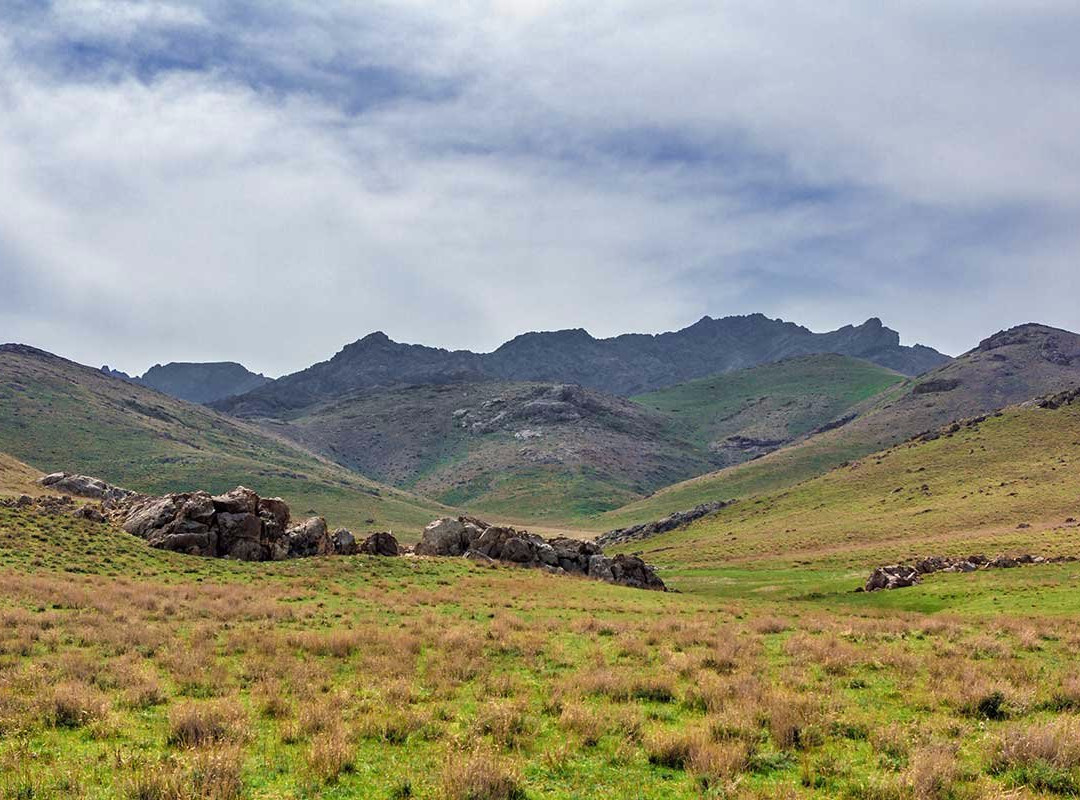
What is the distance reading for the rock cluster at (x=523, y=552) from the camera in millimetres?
51062

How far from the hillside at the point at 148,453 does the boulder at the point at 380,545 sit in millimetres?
83025

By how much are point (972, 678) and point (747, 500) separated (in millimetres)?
108439

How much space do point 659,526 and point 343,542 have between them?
76288mm

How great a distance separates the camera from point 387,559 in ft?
149

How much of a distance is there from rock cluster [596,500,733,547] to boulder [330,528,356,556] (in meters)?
69.6

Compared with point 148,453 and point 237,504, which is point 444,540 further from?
point 148,453

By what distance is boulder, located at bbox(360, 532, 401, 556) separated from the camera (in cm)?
4872

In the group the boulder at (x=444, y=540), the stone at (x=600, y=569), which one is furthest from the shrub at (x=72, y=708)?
the stone at (x=600, y=569)

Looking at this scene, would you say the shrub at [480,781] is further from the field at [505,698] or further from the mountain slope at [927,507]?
the mountain slope at [927,507]

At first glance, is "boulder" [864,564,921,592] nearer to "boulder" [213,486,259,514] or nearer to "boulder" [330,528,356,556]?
"boulder" [330,528,356,556]

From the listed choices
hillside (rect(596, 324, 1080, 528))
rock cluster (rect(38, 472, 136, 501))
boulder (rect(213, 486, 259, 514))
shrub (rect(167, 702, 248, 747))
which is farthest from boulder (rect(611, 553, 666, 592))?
hillside (rect(596, 324, 1080, 528))

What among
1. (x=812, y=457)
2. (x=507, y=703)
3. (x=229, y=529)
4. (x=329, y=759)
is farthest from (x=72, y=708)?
(x=812, y=457)

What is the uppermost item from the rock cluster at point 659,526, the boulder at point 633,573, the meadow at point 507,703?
the meadow at point 507,703

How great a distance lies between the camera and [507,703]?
12.9 metres
